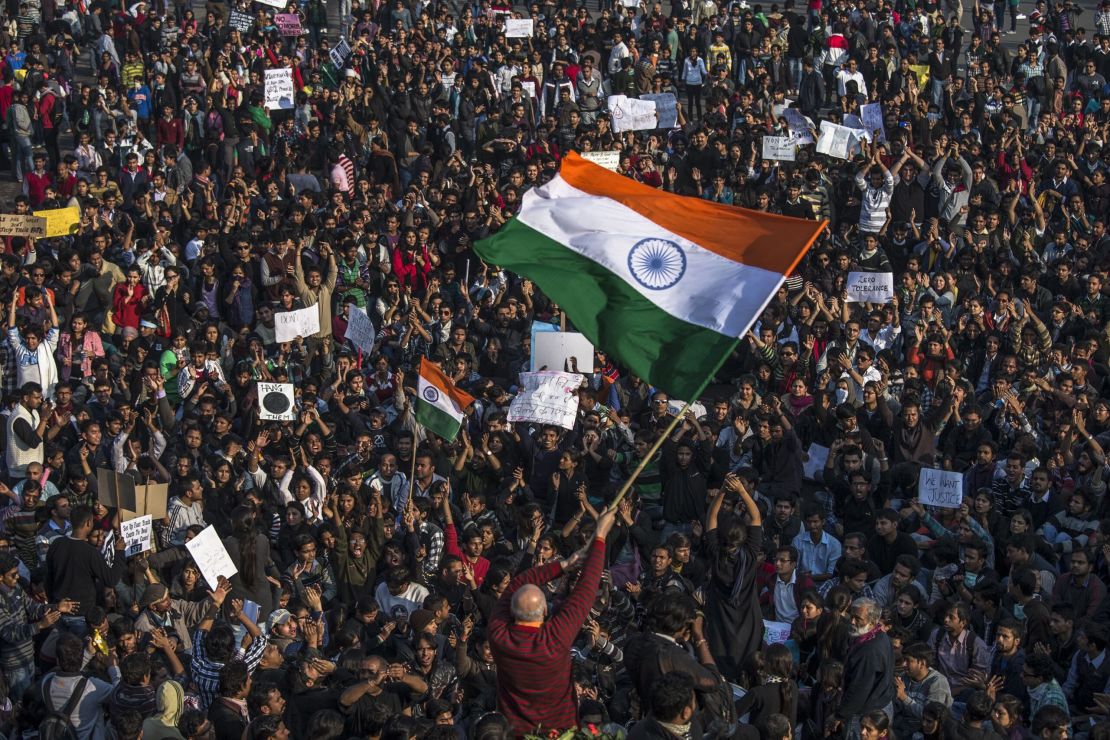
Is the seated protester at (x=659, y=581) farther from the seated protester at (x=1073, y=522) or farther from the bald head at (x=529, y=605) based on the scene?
the bald head at (x=529, y=605)

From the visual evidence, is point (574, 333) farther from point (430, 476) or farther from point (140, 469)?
point (140, 469)

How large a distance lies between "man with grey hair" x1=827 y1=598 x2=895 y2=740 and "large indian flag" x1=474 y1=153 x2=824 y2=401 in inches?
68.7

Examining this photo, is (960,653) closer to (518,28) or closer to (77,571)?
(77,571)

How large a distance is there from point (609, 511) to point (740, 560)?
2.55 meters

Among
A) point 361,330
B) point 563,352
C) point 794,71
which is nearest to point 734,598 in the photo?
point 563,352

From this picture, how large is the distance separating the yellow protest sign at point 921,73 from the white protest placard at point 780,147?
4898mm

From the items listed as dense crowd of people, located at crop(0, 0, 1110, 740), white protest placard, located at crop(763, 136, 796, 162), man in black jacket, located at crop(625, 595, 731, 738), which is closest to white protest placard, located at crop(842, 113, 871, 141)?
dense crowd of people, located at crop(0, 0, 1110, 740)

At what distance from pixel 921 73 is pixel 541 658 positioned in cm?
1865

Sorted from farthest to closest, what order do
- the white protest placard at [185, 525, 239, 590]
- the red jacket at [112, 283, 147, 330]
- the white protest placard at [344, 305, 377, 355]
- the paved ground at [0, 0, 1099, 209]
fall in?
1. the paved ground at [0, 0, 1099, 209]
2. the red jacket at [112, 283, 147, 330]
3. the white protest placard at [344, 305, 377, 355]
4. the white protest placard at [185, 525, 239, 590]

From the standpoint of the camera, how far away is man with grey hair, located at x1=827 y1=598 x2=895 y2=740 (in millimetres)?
9727

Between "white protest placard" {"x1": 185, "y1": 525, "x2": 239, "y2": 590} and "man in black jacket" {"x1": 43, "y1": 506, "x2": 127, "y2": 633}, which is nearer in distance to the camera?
"white protest placard" {"x1": 185, "y1": 525, "x2": 239, "y2": 590}

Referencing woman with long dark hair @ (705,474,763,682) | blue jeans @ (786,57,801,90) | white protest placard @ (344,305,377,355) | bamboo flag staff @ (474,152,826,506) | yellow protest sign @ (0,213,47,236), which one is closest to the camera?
bamboo flag staff @ (474,152,826,506)

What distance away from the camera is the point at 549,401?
14.9 meters

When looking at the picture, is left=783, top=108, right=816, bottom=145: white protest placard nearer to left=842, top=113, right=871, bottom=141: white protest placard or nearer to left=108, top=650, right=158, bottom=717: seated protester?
left=842, top=113, right=871, bottom=141: white protest placard
